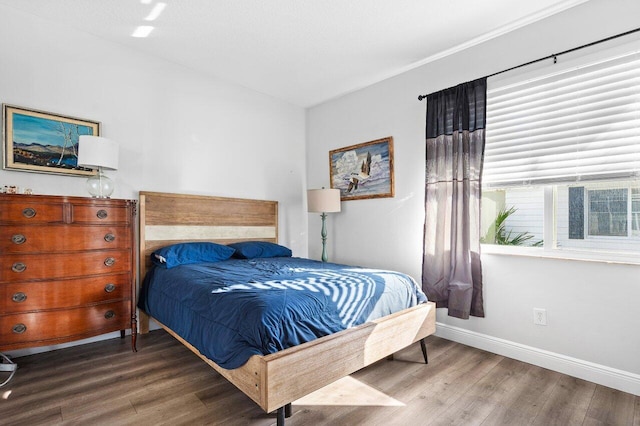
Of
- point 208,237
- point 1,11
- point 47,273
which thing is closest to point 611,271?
point 208,237

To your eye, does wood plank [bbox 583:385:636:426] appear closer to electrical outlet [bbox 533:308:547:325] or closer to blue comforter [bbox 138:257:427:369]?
electrical outlet [bbox 533:308:547:325]

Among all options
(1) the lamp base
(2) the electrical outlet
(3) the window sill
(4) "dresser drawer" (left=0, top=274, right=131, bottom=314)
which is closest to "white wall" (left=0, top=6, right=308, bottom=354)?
(1) the lamp base

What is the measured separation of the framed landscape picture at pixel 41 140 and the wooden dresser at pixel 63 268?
540 mm

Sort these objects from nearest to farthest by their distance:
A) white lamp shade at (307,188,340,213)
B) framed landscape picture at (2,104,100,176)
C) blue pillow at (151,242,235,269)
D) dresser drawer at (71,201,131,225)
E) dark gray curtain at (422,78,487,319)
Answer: dresser drawer at (71,201,131,225)
framed landscape picture at (2,104,100,176)
dark gray curtain at (422,78,487,319)
blue pillow at (151,242,235,269)
white lamp shade at (307,188,340,213)

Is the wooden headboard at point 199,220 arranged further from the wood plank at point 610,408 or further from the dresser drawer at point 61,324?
the wood plank at point 610,408

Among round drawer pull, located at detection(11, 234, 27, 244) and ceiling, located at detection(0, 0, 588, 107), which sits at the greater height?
ceiling, located at detection(0, 0, 588, 107)

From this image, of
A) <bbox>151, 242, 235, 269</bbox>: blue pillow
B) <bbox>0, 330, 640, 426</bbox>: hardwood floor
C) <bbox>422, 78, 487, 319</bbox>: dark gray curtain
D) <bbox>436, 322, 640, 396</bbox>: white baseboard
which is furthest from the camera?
<bbox>151, 242, 235, 269</bbox>: blue pillow

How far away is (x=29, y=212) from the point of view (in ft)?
7.02

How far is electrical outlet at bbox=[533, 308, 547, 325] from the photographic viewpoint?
237cm

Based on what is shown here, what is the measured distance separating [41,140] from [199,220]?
140cm

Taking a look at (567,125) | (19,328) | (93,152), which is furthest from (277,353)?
(567,125)

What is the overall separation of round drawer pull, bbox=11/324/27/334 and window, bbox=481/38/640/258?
11.2 feet

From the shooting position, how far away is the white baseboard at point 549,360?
2025mm

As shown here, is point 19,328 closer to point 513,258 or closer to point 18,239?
point 18,239
